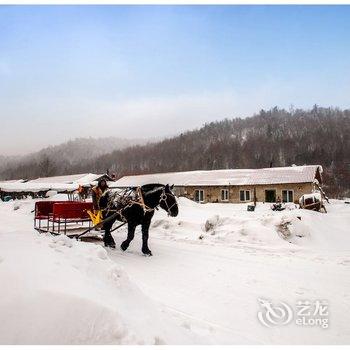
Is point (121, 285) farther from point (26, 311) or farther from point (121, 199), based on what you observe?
point (121, 199)

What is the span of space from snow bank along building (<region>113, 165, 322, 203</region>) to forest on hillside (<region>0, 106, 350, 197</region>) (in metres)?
36.8

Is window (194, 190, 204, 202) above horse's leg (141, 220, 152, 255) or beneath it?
beneath

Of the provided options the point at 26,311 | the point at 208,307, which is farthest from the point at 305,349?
the point at 26,311

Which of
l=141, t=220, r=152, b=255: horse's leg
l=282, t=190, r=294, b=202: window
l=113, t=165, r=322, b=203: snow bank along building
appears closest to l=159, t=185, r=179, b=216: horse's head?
l=141, t=220, r=152, b=255: horse's leg

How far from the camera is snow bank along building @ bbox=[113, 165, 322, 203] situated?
3656 cm

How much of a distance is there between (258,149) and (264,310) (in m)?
121

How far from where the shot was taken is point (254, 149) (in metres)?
122

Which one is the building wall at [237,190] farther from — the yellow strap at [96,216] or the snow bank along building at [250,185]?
the yellow strap at [96,216]

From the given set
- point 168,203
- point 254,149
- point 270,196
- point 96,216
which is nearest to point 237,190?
point 270,196

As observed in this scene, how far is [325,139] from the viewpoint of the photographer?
119 m

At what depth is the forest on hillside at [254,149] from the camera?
4173 inches

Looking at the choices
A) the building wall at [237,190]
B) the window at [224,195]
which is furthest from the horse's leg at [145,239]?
the window at [224,195]

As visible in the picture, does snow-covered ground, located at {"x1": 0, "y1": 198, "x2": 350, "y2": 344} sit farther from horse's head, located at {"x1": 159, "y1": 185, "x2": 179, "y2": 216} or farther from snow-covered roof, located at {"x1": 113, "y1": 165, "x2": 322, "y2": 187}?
snow-covered roof, located at {"x1": 113, "y1": 165, "x2": 322, "y2": 187}

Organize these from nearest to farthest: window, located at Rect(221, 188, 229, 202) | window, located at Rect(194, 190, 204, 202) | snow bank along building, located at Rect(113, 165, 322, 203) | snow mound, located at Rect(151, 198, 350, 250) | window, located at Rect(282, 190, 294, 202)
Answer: snow mound, located at Rect(151, 198, 350, 250) → snow bank along building, located at Rect(113, 165, 322, 203) → window, located at Rect(282, 190, 294, 202) → window, located at Rect(221, 188, 229, 202) → window, located at Rect(194, 190, 204, 202)
